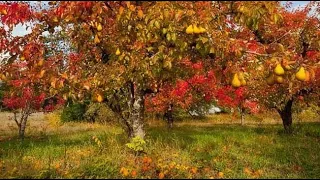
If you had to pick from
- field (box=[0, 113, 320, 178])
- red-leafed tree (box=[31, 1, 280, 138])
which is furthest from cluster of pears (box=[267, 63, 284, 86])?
field (box=[0, 113, 320, 178])

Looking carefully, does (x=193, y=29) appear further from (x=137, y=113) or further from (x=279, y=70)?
(x=137, y=113)

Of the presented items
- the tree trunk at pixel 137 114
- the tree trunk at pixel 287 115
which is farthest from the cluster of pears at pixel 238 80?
the tree trunk at pixel 287 115

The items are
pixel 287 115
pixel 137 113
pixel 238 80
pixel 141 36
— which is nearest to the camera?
pixel 238 80

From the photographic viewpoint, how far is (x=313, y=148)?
1108cm

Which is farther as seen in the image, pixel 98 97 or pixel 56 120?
pixel 56 120

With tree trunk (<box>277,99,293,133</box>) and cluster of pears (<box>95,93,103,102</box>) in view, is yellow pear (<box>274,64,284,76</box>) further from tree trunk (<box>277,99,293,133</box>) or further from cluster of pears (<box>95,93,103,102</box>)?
tree trunk (<box>277,99,293,133</box>)

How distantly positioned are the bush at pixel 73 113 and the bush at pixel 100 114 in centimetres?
103

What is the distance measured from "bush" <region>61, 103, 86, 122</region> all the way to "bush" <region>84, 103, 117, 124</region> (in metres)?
1.03

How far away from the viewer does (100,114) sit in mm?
27766

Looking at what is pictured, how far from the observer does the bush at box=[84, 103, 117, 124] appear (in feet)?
89.2

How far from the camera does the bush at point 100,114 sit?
2719 centimetres

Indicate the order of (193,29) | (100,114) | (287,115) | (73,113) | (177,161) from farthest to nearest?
(73,113), (100,114), (287,115), (177,161), (193,29)

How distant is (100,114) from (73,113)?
3.48 metres

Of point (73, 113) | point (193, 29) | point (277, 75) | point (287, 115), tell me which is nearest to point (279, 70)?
point (277, 75)
